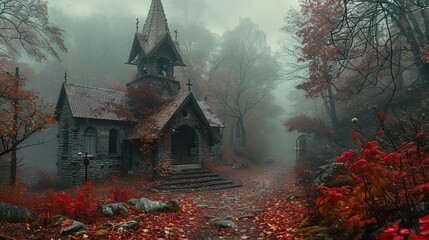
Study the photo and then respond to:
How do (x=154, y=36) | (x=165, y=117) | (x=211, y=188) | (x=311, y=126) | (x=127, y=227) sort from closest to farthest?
1. (x=127, y=227)
2. (x=211, y=188)
3. (x=165, y=117)
4. (x=311, y=126)
5. (x=154, y=36)

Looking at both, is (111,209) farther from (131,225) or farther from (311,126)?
(311,126)

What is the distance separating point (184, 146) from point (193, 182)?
17.2ft

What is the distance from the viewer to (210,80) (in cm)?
3753

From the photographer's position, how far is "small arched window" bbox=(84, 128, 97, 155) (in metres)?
20.6

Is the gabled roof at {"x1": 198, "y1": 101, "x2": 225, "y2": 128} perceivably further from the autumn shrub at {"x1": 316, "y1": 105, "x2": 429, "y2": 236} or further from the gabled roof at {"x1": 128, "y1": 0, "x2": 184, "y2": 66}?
the autumn shrub at {"x1": 316, "y1": 105, "x2": 429, "y2": 236}

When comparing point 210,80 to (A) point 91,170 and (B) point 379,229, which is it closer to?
(A) point 91,170

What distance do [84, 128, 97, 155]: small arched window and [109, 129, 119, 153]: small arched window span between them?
3.87 ft

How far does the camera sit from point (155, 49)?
23922mm

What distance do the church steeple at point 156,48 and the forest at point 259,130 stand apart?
1.54 m

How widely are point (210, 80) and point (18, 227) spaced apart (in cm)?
3186

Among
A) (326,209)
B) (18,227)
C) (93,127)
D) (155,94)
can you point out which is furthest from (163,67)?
(326,209)

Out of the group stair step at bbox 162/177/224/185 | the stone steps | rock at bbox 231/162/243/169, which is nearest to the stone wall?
the stone steps

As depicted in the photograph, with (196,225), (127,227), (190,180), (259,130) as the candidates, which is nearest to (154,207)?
(196,225)

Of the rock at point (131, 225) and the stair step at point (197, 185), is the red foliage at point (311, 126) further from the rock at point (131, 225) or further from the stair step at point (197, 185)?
the rock at point (131, 225)
